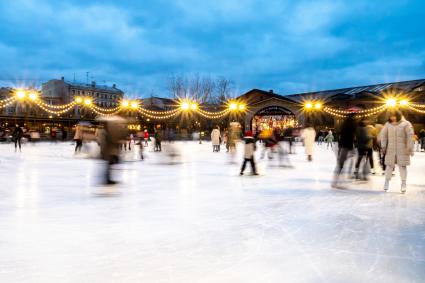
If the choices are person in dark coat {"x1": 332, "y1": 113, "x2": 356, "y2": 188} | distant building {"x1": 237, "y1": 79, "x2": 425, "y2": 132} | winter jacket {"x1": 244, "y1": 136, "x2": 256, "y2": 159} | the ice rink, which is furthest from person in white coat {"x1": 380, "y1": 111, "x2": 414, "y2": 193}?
distant building {"x1": 237, "y1": 79, "x2": 425, "y2": 132}

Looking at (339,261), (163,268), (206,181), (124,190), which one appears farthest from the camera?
(206,181)

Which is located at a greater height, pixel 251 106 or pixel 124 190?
pixel 251 106

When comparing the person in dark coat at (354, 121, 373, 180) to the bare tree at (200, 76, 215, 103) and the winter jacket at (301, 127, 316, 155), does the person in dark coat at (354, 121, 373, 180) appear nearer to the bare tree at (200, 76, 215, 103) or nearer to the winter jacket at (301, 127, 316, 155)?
the winter jacket at (301, 127, 316, 155)

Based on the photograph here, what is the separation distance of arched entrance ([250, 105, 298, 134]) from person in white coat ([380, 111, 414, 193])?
3521 cm

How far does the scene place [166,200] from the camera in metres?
5.38

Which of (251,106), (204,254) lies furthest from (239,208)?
(251,106)

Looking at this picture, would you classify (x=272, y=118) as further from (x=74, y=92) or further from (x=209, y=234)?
(x=74, y=92)

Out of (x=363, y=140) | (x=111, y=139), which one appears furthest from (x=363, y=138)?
(x=111, y=139)

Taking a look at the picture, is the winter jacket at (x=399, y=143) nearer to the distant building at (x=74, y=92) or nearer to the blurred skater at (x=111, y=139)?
the blurred skater at (x=111, y=139)

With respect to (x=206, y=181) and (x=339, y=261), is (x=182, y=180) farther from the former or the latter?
(x=339, y=261)

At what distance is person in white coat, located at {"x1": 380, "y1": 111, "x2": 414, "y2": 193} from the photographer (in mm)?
5871

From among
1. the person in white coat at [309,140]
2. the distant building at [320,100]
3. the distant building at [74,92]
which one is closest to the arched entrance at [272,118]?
the distant building at [320,100]

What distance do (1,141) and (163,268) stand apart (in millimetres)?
28519

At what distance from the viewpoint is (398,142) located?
594cm
